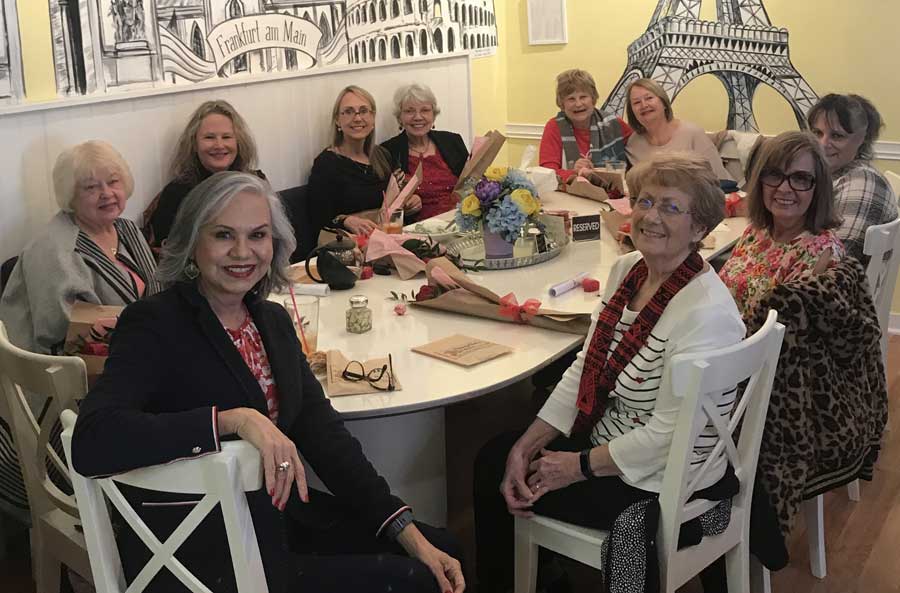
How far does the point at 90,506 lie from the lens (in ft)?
5.07

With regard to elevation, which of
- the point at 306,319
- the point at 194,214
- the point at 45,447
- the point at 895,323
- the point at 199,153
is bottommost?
the point at 895,323

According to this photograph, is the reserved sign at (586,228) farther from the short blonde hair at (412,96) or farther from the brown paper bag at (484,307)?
the short blonde hair at (412,96)

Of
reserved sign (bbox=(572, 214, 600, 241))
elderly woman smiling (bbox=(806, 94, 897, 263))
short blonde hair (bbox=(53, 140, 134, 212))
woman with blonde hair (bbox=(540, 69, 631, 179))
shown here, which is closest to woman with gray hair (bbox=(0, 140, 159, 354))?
short blonde hair (bbox=(53, 140, 134, 212))

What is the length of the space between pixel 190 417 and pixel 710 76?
4.12 meters

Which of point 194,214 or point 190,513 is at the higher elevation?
point 194,214

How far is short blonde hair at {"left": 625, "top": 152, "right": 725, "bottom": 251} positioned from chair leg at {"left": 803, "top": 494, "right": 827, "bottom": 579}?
0.98m

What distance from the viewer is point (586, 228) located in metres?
3.29

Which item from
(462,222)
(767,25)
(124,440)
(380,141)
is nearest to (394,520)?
(124,440)

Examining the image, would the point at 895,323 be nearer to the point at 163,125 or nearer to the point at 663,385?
the point at 663,385

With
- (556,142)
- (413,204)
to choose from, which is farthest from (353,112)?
(556,142)

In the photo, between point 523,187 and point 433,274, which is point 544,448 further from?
point 523,187

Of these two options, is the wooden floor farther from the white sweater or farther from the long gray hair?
the long gray hair

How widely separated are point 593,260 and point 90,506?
1927 mm

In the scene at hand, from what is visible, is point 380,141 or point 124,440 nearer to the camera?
point 124,440
